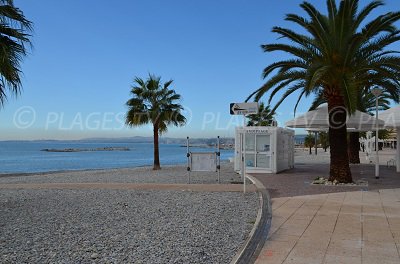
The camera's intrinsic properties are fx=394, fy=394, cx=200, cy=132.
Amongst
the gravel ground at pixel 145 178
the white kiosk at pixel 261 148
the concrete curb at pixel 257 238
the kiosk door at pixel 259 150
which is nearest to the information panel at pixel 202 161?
the gravel ground at pixel 145 178

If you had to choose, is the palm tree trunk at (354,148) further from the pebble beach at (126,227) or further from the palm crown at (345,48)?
the pebble beach at (126,227)

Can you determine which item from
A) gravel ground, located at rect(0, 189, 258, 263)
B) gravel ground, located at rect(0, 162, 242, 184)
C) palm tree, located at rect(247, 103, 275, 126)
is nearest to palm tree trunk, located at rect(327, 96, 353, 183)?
gravel ground, located at rect(0, 162, 242, 184)

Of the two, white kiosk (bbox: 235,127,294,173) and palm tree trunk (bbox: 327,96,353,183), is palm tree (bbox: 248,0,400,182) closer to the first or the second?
palm tree trunk (bbox: 327,96,353,183)

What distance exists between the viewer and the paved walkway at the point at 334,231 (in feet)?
16.2

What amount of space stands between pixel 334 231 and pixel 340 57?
7114mm

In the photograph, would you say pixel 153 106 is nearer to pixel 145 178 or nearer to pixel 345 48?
pixel 145 178

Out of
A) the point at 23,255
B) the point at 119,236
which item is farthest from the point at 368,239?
the point at 23,255

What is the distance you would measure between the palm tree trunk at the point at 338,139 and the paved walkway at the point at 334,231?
3073 mm

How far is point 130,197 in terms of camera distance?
10469 millimetres

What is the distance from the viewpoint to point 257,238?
586 centimetres

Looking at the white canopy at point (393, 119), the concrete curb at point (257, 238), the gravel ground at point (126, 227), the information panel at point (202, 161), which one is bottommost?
the gravel ground at point (126, 227)

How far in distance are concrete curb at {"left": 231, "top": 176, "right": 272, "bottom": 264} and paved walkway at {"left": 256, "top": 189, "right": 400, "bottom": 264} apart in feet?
0.30

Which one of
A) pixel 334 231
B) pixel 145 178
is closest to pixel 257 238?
pixel 334 231

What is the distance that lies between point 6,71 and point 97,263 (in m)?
5.50
